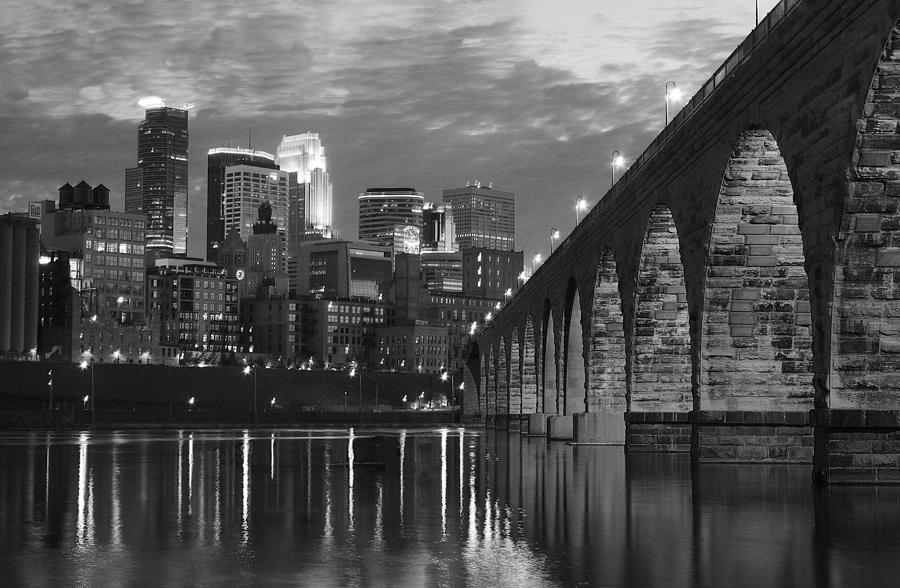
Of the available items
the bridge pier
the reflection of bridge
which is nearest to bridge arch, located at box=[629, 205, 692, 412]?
the reflection of bridge

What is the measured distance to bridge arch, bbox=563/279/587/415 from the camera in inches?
2662

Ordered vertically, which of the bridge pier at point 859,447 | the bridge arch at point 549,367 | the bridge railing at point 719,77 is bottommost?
the bridge pier at point 859,447

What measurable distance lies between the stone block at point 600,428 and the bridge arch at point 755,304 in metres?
19.3

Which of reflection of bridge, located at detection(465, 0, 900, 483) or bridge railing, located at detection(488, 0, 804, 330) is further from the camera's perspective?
bridge railing, located at detection(488, 0, 804, 330)

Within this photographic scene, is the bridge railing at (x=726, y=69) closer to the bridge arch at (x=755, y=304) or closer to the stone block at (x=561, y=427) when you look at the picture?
the bridge arch at (x=755, y=304)

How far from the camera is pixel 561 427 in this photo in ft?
219

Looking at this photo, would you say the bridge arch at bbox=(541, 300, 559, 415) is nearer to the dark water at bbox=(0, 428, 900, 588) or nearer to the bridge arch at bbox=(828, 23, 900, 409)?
the dark water at bbox=(0, 428, 900, 588)

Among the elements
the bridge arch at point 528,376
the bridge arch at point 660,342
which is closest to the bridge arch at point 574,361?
the bridge arch at point 660,342

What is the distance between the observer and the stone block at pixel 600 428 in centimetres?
5816

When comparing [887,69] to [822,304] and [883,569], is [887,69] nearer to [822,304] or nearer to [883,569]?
[822,304]

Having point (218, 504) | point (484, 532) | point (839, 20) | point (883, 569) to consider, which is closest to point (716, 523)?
point (484, 532)

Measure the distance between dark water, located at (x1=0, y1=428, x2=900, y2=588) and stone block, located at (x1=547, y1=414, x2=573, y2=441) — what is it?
31804 millimetres

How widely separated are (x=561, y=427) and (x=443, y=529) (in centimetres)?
4793

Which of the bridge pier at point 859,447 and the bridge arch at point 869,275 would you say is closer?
the bridge arch at point 869,275
